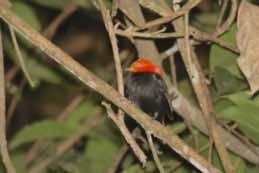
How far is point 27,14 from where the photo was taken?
11.1ft

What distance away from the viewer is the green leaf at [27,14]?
3.35 metres

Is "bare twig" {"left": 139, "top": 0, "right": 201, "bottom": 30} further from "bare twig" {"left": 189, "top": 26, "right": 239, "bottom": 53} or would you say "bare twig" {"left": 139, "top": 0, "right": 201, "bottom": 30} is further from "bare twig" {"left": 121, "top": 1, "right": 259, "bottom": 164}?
"bare twig" {"left": 121, "top": 1, "right": 259, "bottom": 164}

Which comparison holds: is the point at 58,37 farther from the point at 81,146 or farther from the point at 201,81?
the point at 201,81

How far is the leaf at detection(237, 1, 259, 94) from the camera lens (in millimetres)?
2406

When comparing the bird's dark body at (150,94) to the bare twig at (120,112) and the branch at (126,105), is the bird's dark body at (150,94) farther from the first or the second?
the branch at (126,105)

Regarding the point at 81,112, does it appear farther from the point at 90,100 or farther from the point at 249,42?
the point at 249,42

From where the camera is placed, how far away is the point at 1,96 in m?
2.47

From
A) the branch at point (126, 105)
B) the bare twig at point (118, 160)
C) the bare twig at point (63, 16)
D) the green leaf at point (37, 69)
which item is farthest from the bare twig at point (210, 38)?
the bare twig at point (63, 16)

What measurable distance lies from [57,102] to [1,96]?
2.47 meters

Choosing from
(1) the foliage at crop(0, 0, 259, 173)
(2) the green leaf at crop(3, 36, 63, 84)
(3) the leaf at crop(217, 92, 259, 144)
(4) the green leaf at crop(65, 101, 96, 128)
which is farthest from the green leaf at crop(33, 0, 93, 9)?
(3) the leaf at crop(217, 92, 259, 144)

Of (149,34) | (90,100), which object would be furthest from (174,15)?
(90,100)

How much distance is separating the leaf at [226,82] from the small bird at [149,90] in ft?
0.63

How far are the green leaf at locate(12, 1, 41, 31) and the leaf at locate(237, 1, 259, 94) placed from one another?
1.14m

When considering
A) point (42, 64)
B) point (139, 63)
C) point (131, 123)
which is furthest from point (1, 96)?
point (42, 64)
